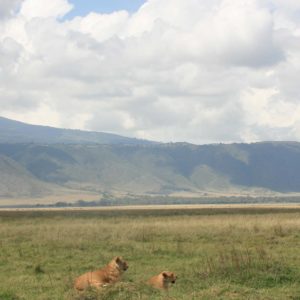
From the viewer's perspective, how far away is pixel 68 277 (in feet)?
56.7

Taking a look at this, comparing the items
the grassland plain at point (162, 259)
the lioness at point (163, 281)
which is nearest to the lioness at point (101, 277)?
the grassland plain at point (162, 259)

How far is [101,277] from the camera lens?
15.6 meters

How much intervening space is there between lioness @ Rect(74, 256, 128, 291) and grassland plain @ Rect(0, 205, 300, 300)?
29 cm

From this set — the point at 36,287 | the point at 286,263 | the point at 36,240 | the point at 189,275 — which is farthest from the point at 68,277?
the point at 36,240

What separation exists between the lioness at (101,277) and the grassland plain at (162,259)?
0.29 meters

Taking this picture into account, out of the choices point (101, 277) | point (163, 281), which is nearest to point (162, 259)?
point (101, 277)

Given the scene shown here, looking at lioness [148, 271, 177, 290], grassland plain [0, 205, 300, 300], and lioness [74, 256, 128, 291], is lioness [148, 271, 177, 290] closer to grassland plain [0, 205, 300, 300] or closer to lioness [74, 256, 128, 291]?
grassland plain [0, 205, 300, 300]

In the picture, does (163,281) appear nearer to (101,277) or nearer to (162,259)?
(101,277)

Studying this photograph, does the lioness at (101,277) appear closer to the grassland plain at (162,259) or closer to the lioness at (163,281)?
the grassland plain at (162,259)

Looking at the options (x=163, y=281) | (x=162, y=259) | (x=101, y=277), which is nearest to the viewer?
(x=163, y=281)

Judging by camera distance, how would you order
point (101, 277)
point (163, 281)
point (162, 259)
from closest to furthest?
point (163, 281) → point (101, 277) → point (162, 259)

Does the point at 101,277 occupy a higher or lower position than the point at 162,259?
higher

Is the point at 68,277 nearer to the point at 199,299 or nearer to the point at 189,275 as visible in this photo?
the point at 189,275

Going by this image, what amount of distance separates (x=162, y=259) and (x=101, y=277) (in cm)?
623
